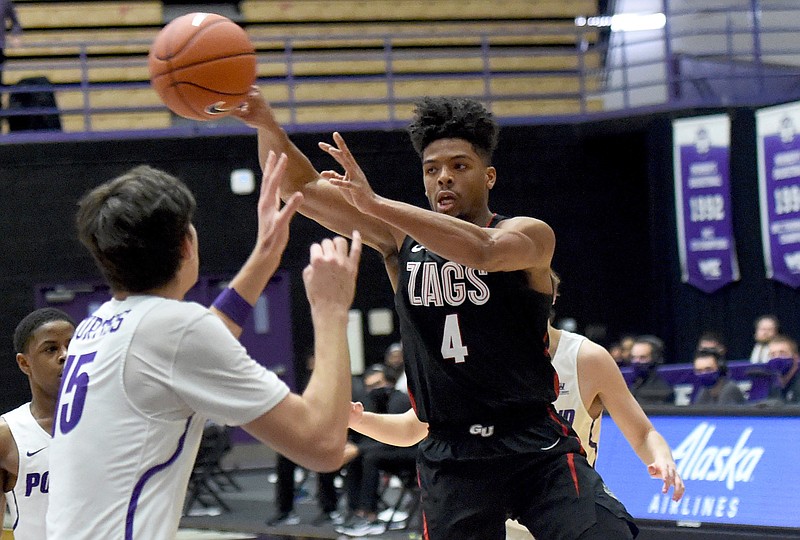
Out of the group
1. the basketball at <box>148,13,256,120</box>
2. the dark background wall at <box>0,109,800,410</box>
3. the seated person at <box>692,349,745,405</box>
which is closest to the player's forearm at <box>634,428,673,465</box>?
the basketball at <box>148,13,256,120</box>

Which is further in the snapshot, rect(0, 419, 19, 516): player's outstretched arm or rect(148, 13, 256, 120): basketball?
rect(0, 419, 19, 516): player's outstretched arm

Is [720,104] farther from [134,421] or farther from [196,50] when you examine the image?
[134,421]

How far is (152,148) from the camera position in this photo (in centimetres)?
1384

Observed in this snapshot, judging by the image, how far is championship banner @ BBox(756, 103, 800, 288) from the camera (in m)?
13.2

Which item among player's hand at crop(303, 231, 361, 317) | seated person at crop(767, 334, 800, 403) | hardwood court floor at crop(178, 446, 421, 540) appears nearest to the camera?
player's hand at crop(303, 231, 361, 317)

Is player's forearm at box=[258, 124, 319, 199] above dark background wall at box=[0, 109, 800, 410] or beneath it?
above

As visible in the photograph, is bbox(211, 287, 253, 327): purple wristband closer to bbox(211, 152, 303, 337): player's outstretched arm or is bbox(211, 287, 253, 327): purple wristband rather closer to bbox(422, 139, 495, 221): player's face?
bbox(211, 152, 303, 337): player's outstretched arm

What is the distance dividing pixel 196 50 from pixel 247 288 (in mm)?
1399

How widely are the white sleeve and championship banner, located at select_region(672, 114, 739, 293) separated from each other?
12.4 meters

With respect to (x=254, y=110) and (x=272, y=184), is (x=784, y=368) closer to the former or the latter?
(x=254, y=110)

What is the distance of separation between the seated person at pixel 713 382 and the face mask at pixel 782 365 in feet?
1.28

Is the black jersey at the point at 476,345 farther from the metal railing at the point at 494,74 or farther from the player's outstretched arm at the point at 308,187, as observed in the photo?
the metal railing at the point at 494,74

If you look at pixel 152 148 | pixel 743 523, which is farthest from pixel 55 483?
pixel 152 148

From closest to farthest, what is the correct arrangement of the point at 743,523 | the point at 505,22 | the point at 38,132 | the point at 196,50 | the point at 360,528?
the point at 196,50 < the point at 743,523 < the point at 360,528 < the point at 38,132 < the point at 505,22
